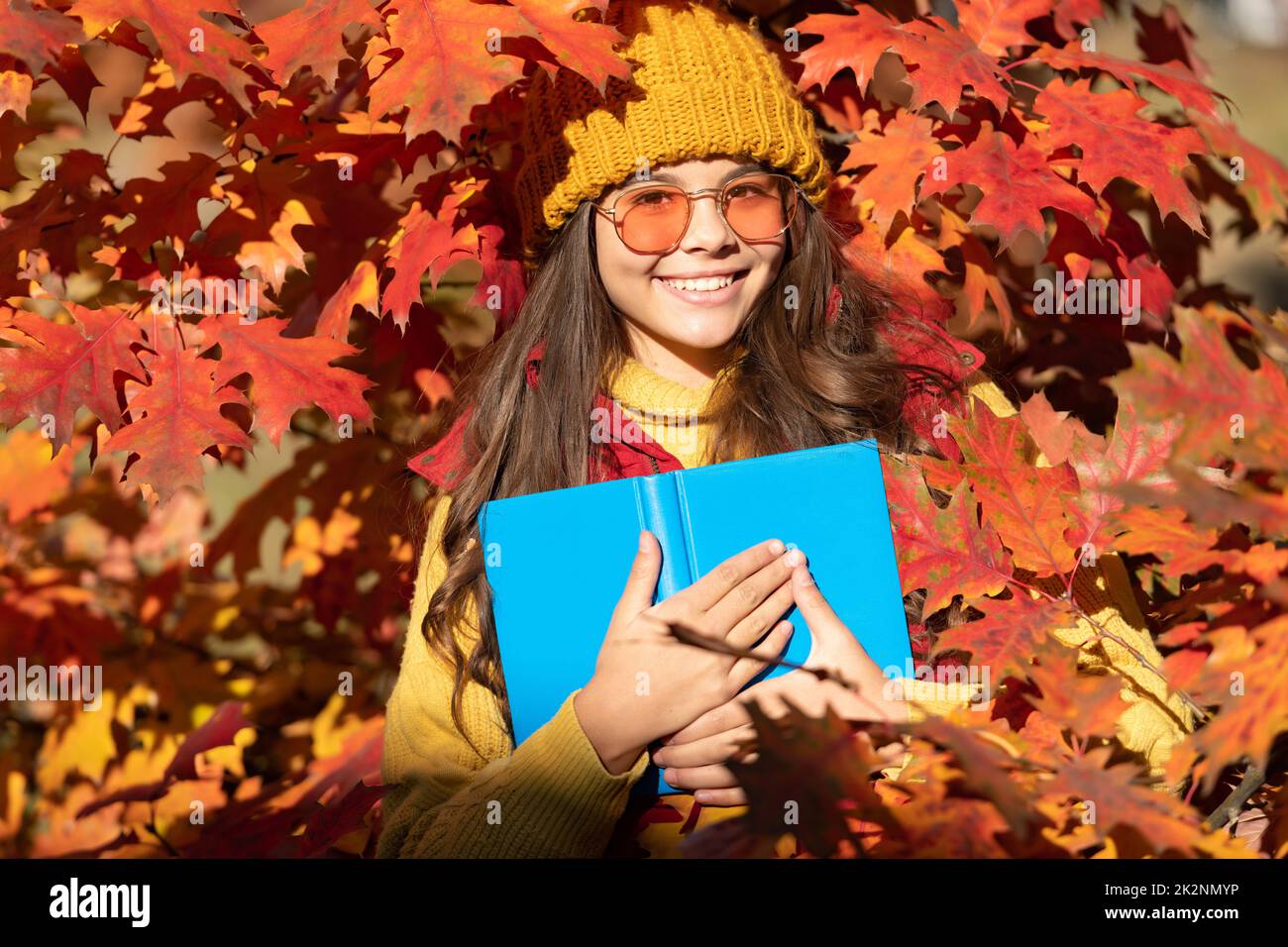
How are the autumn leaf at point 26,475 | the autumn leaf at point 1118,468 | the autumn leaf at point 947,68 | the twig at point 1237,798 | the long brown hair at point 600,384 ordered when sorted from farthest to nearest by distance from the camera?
the autumn leaf at point 26,475 → the long brown hair at point 600,384 → the autumn leaf at point 947,68 → the autumn leaf at point 1118,468 → the twig at point 1237,798

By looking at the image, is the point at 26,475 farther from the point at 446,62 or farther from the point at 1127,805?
the point at 1127,805

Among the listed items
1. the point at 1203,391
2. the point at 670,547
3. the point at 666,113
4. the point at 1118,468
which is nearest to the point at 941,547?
the point at 1118,468

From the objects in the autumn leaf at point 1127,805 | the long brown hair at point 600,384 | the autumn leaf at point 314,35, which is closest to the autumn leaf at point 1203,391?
the autumn leaf at point 1127,805

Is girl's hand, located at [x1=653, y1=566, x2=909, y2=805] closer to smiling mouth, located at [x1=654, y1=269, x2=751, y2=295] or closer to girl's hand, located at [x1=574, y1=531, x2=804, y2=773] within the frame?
girl's hand, located at [x1=574, y1=531, x2=804, y2=773]

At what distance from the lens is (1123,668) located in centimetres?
163

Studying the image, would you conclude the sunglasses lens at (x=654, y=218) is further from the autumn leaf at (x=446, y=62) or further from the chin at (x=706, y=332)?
the autumn leaf at (x=446, y=62)

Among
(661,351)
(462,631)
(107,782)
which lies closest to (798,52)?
(661,351)

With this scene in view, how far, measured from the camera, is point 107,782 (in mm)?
2492

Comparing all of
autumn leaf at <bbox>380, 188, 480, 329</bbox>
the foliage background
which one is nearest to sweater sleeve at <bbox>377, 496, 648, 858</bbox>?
the foliage background

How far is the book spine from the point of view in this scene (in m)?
1.64

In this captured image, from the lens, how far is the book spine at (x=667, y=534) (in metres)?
1.64

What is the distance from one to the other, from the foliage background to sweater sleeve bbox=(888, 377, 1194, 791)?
56 mm

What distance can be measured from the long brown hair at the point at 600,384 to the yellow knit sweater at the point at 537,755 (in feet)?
0.13

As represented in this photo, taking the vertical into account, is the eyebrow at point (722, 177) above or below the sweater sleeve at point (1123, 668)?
above
